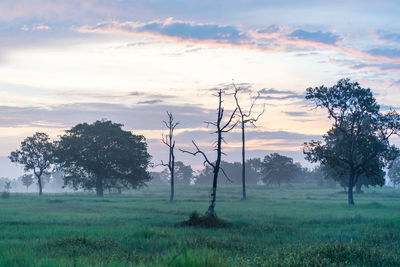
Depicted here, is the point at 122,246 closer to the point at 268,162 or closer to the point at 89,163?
the point at 89,163

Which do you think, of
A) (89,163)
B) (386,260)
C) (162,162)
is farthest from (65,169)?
(386,260)

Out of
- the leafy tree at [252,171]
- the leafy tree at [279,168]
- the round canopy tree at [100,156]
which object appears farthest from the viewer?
the leafy tree at [252,171]

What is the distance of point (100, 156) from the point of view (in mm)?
72688

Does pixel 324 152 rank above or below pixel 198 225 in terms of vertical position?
above

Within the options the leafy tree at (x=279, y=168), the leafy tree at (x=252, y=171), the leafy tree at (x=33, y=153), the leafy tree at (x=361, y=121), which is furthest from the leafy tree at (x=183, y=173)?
the leafy tree at (x=361, y=121)

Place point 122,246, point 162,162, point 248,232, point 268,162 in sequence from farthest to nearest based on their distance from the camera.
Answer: point 268,162 < point 162,162 < point 248,232 < point 122,246

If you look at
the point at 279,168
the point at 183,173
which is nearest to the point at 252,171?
the point at 183,173

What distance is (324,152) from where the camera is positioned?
52.6 metres

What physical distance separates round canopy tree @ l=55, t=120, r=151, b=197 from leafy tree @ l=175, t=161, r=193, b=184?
113 metres

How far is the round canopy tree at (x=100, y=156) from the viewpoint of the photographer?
238ft

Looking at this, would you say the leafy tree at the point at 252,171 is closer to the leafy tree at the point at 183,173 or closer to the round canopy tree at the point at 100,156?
the leafy tree at the point at 183,173

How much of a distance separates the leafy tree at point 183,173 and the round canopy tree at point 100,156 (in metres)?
113

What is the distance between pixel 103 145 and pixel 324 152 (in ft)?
132

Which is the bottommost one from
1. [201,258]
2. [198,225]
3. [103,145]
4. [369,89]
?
[198,225]
